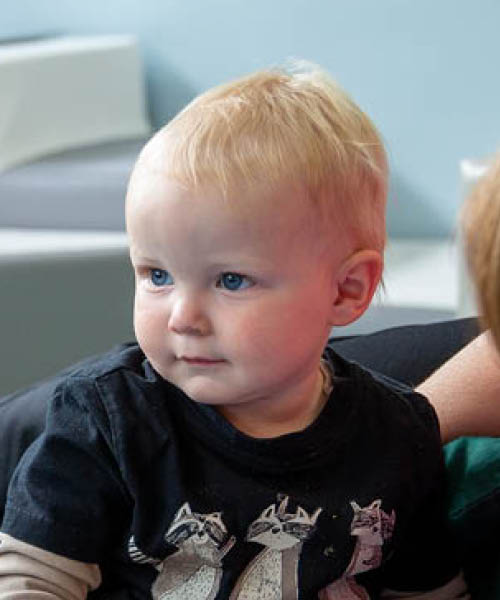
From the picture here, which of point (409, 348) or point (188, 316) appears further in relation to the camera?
point (409, 348)

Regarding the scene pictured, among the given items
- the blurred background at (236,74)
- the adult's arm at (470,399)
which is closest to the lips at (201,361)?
the adult's arm at (470,399)

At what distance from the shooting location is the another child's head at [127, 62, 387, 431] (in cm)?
67

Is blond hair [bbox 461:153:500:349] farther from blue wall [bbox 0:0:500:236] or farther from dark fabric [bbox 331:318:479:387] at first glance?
blue wall [bbox 0:0:500:236]

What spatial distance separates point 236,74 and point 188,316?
1.64 m

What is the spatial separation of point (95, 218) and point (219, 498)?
1.31 meters

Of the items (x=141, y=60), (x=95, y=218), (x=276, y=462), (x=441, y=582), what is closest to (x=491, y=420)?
(x=441, y=582)

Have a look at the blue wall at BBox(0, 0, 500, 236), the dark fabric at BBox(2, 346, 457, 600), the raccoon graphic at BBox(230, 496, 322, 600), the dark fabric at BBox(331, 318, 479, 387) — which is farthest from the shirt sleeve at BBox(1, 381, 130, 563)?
the blue wall at BBox(0, 0, 500, 236)

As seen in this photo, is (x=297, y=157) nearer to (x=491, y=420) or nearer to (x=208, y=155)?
(x=208, y=155)

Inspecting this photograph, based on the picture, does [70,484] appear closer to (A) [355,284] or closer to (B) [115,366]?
(B) [115,366]

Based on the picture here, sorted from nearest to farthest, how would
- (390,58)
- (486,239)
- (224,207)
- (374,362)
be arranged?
(486,239)
(224,207)
(374,362)
(390,58)

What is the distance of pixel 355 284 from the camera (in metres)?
0.75

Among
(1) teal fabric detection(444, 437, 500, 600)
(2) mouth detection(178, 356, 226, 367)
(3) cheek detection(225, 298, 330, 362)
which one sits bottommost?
(1) teal fabric detection(444, 437, 500, 600)

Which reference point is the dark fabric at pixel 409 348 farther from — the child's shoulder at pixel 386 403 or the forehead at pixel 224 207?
the forehead at pixel 224 207


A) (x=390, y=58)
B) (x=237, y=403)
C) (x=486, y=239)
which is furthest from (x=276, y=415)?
(x=390, y=58)
